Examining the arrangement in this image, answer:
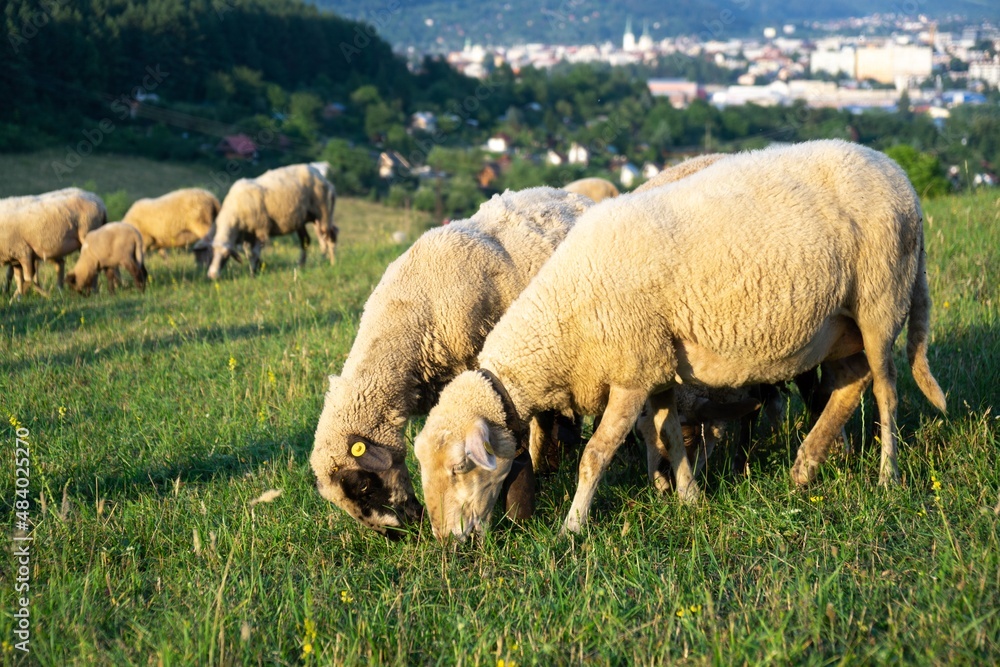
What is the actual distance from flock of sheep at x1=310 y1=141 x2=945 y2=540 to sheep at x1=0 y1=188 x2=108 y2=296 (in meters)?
10.5

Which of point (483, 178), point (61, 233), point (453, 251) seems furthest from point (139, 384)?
point (483, 178)

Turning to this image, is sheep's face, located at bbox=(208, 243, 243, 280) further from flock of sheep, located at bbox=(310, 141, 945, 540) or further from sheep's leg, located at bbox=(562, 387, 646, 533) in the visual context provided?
sheep's leg, located at bbox=(562, 387, 646, 533)

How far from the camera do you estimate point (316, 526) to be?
4.47 metres

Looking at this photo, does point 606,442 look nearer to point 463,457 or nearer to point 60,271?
point 463,457

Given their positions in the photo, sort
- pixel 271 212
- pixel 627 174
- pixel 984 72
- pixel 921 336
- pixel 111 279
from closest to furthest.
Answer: pixel 921 336, pixel 111 279, pixel 271 212, pixel 984 72, pixel 627 174

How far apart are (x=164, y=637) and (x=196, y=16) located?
214 ft

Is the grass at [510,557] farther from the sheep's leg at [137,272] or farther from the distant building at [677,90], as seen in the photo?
the distant building at [677,90]

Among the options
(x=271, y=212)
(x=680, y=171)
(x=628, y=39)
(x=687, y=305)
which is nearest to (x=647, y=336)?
(x=687, y=305)

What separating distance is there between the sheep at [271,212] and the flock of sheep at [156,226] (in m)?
0.02

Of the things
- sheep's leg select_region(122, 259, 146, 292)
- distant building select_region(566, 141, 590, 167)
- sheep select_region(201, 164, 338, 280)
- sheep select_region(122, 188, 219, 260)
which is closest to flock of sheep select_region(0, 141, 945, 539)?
sheep's leg select_region(122, 259, 146, 292)

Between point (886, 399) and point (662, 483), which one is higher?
point (886, 399)

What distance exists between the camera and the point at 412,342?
16.3 ft

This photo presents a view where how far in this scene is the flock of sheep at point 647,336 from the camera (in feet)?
13.7

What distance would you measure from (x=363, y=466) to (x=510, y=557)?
92cm
